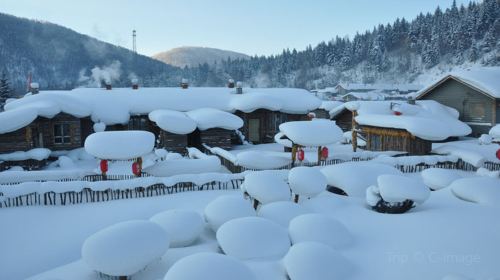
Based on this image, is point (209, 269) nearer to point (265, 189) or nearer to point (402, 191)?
point (265, 189)

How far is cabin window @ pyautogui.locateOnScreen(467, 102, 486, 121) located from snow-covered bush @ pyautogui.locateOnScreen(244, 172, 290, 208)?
73.8ft

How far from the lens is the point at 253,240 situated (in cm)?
791

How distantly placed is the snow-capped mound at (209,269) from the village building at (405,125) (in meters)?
16.9

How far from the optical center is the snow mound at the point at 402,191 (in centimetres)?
1067

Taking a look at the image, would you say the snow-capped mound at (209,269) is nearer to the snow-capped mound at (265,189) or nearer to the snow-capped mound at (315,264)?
the snow-capped mound at (315,264)

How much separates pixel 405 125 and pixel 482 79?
35.0ft

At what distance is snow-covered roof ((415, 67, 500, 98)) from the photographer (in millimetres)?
24697

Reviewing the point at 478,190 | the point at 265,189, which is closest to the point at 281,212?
the point at 265,189

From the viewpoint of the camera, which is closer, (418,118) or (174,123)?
(418,118)

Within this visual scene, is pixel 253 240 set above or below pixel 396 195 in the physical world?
below

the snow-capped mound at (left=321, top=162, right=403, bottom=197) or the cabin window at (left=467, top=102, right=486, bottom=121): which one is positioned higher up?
the cabin window at (left=467, top=102, right=486, bottom=121)

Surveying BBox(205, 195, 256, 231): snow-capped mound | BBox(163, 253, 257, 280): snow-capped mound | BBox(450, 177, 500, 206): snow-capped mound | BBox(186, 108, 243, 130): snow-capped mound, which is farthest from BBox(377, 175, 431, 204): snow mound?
BBox(186, 108, 243, 130): snow-capped mound

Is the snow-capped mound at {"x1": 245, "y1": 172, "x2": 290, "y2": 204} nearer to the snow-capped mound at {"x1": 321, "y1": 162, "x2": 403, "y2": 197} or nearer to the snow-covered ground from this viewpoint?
the snow-covered ground

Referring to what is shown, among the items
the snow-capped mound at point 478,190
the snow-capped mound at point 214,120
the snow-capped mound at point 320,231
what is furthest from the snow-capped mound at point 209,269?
the snow-capped mound at point 214,120
